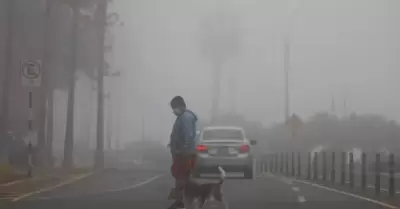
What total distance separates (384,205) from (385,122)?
24.0 m

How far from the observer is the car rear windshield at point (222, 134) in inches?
886

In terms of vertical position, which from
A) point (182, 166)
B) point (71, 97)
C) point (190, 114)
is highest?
point (71, 97)

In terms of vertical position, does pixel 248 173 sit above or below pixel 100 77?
below

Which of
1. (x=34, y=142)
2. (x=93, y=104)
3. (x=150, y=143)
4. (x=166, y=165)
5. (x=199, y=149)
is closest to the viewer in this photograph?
(x=199, y=149)

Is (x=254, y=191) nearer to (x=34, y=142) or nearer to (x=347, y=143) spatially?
(x=34, y=142)

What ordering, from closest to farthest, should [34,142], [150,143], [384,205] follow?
[384,205]
[34,142]
[150,143]

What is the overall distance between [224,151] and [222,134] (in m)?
0.79

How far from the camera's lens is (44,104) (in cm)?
3662

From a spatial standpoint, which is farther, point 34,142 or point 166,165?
point 166,165

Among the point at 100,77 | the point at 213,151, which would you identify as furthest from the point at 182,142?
the point at 100,77

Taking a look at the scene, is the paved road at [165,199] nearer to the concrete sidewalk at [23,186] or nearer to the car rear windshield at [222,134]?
the concrete sidewalk at [23,186]

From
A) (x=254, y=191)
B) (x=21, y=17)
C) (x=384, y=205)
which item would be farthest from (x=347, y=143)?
(x=384, y=205)

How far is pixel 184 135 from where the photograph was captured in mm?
12102

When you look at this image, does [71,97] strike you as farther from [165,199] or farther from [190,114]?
[190,114]
